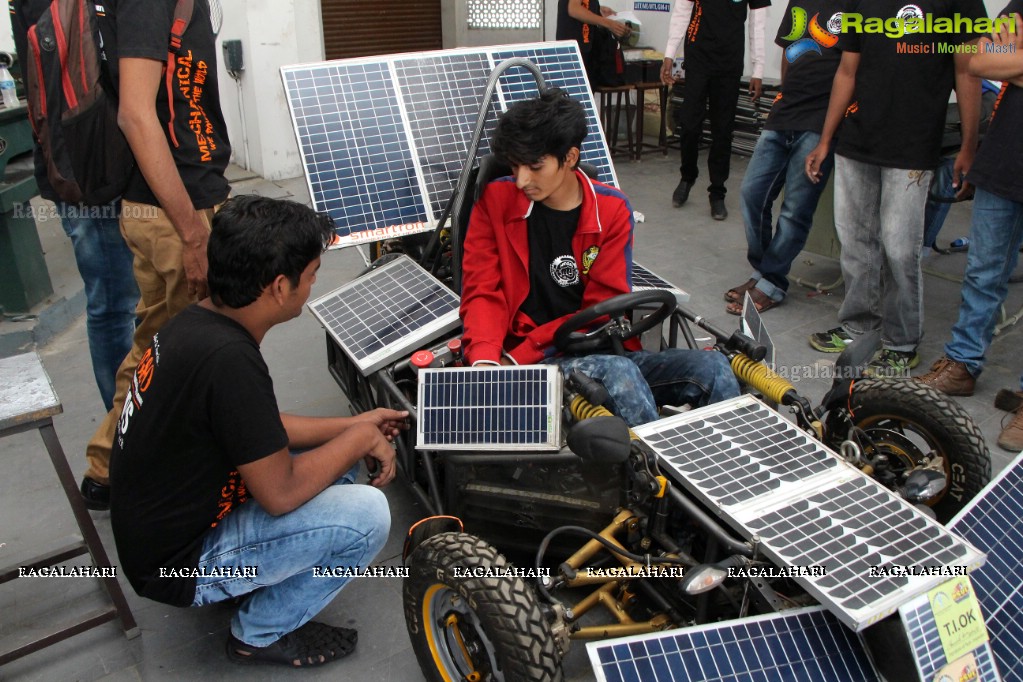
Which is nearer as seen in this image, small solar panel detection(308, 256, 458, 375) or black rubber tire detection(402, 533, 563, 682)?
black rubber tire detection(402, 533, 563, 682)

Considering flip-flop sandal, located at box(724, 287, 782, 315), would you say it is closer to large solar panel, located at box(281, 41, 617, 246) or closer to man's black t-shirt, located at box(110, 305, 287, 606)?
large solar panel, located at box(281, 41, 617, 246)

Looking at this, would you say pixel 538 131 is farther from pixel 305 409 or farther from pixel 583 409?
pixel 305 409

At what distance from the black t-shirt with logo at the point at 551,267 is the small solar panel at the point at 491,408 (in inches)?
20.5

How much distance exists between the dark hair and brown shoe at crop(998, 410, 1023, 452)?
3.17 m

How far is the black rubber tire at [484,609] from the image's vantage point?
79.7 inches

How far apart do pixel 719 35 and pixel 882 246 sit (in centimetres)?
260

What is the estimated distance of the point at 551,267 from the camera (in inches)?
123

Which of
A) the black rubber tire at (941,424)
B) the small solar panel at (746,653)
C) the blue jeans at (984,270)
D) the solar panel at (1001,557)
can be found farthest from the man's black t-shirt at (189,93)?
the blue jeans at (984,270)

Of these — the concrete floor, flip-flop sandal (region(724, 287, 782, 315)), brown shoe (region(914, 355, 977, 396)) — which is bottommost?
the concrete floor

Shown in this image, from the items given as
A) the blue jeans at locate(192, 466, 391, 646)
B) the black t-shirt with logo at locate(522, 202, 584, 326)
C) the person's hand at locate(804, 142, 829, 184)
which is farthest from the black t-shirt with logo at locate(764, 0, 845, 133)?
the blue jeans at locate(192, 466, 391, 646)

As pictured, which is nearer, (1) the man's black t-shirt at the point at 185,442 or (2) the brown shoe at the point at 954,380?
(1) the man's black t-shirt at the point at 185,442

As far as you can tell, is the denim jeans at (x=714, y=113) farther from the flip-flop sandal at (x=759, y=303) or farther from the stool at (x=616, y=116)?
the flip-flop sandal at (x=759, y=303)

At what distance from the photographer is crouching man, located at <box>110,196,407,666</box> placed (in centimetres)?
217

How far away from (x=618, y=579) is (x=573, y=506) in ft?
0.82
